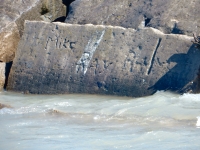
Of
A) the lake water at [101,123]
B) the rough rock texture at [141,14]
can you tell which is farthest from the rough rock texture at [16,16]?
the lake water at [101,123]

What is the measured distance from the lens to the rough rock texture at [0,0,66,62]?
827 centimetres

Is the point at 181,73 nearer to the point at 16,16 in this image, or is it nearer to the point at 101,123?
the point at 101,123

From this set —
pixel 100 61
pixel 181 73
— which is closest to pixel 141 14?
pixel 100 61

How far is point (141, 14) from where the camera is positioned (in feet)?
25.1

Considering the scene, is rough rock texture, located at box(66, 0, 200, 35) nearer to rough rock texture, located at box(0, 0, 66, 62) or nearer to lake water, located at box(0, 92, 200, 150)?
rough rock texture, located at box(0, 0, 66, 62)

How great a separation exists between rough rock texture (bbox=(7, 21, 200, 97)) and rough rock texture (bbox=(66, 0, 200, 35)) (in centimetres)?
33

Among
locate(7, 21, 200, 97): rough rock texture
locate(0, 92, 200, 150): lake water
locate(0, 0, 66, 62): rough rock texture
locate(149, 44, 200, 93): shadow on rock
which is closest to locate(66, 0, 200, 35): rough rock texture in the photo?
locate(7, 21, 200, 97): rough rock texture

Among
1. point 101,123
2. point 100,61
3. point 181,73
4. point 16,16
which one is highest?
point 16,16

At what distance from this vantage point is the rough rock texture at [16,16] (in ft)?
27.1

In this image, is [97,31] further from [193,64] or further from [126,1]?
[193,64]

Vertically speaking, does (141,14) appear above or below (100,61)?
above

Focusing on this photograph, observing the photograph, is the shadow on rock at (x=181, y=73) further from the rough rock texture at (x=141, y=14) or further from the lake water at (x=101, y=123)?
the rough rock texture at (x=141, y=14)

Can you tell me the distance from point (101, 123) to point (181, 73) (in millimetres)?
1715

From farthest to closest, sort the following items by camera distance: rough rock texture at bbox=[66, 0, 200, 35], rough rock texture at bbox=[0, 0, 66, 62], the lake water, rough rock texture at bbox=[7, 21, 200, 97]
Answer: rough rock texture at bbox=[0, 0, 66, 62] → rough rock texture at bbox=[66, 0, 200, 35] → rough rock texture at bbox=[7, 21, 200, 97] → the lake water
